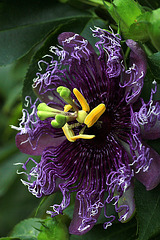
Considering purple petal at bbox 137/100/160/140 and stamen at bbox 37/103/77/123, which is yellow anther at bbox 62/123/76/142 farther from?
purple petal at bbox 137/100/160/140

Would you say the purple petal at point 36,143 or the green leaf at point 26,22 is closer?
the purple petal at point 36,143

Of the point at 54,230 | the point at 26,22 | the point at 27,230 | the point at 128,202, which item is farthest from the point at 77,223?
the point at 26,22

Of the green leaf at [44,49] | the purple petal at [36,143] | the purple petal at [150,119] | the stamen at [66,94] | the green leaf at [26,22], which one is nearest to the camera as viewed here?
the purple petal at [150,119]

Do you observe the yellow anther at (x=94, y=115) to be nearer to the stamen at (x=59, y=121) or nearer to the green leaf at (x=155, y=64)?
the stamen at (x=59, y=121)

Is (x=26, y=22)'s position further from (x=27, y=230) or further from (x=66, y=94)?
(x=27, y=230)

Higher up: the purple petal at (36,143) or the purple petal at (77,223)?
the purple petal at (36,143)

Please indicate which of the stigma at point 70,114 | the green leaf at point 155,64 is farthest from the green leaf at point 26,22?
the green leaf at point 155,64

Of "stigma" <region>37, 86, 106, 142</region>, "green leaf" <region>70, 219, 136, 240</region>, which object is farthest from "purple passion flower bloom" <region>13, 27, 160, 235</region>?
"green leaf" <region>70, 219, 136, 240</region>
